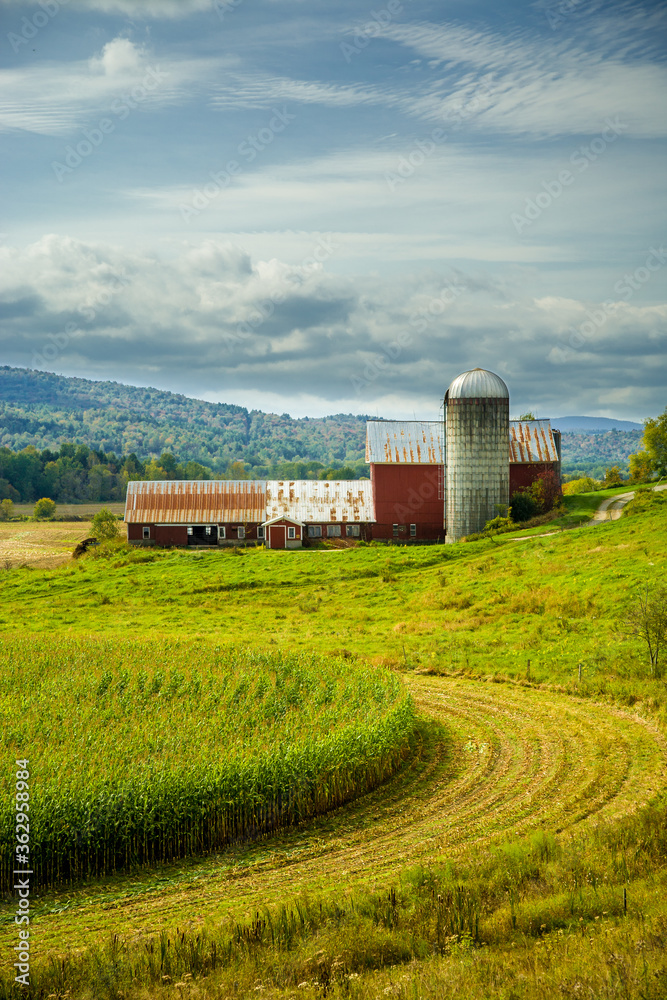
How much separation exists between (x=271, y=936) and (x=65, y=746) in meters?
8.11

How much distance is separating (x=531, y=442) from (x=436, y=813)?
54572mm

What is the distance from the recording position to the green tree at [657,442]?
80375 mm

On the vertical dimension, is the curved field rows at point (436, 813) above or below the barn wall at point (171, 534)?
below

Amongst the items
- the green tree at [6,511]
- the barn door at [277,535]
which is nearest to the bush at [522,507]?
the barn door at [277,535]

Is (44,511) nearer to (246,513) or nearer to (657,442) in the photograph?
(246,513)

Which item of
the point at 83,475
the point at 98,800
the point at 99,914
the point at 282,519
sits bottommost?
the point at 99,914

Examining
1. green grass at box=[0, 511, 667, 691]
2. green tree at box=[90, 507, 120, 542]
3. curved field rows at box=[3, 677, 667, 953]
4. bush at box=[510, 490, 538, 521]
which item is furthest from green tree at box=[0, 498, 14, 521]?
curved field rows at box=[3, 677, 667, 953]

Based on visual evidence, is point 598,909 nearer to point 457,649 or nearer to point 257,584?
point 457,649

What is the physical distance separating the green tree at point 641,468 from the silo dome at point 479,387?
27220 mm

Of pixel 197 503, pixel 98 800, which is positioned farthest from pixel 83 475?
pixel 98 800

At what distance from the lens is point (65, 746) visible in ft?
56.6

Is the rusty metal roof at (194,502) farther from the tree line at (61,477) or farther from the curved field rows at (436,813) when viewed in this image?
the tree line at (61,477)

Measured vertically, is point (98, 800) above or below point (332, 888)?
above

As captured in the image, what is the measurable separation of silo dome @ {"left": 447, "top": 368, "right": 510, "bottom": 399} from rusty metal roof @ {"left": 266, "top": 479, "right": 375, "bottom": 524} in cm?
1107
